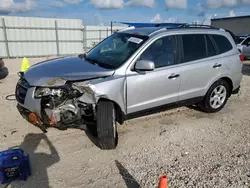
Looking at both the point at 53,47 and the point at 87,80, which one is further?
the point at 53,47

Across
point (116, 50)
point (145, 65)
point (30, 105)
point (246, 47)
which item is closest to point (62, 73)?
point (30, 105)

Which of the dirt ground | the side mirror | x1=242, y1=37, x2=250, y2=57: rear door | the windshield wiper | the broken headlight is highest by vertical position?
the side mirror

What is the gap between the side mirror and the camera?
3.41 meters

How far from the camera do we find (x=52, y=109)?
313cm

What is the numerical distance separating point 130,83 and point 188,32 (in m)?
1.73

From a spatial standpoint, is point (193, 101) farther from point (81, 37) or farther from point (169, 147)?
point (81, 37)

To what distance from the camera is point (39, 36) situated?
15.9 meters

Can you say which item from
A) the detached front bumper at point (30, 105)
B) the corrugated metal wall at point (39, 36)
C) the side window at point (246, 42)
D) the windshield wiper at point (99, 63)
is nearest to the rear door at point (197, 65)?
the windshield wiper at point (99, 63)

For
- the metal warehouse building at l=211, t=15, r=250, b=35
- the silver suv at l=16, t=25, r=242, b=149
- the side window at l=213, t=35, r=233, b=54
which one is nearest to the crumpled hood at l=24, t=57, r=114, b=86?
the silver suv at l=16, t=25, r=242, b=149

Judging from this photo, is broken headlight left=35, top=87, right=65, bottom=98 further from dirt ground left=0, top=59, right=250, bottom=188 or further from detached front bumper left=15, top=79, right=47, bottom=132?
dirt ground left=0, top=59, right=250, bottom=188

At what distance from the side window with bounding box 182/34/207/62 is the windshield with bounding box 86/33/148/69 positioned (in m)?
0.88

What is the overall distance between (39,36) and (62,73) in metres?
14.1

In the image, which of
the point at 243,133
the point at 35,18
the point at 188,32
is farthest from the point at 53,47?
the point at 243,133

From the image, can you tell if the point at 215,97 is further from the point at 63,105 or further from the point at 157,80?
the point at 63,105
